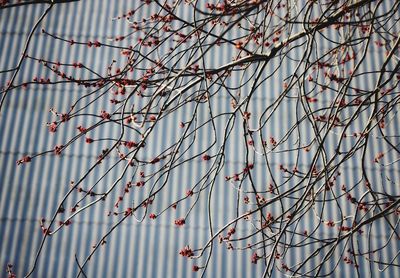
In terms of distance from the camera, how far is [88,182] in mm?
4531

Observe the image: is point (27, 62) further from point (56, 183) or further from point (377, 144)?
point (377, 144)

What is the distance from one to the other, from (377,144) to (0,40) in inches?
162

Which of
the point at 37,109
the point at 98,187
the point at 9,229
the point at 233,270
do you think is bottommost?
the point at 233,270

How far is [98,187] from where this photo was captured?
4496mm

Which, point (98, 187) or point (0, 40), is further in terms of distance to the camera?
point (0, 40)

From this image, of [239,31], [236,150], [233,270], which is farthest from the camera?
[239,31]

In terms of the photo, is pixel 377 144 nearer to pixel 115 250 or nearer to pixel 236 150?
pixel 236 150

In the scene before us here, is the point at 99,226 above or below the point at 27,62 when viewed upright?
below

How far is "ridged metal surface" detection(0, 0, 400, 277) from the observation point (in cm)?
433

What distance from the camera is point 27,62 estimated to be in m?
4.96

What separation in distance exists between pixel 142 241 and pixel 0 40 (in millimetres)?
2681

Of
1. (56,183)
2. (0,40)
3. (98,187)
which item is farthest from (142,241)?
(0,40)

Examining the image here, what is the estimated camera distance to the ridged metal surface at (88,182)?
4.33 metres

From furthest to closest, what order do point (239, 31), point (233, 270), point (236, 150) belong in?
point (239, 31), point (236, 150), point (233, 270)
